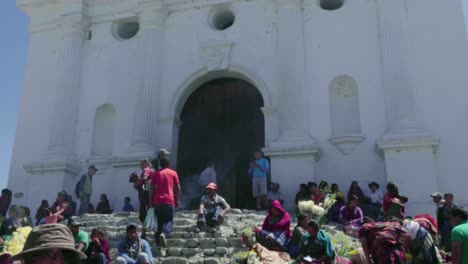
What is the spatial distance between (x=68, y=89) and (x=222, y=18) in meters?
6.07

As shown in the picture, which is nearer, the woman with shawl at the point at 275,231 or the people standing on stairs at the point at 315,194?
the woman with shawl at the point at 275,231

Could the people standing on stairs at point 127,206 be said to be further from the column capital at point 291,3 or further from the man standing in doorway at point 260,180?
the column capital at point 291,3

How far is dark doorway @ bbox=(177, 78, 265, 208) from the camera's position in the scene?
15.0 m

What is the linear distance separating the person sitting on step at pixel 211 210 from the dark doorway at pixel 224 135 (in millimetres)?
4928

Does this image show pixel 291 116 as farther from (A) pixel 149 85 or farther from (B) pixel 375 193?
(A) pixel 149 85

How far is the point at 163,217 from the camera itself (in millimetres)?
8945

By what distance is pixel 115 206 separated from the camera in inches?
597

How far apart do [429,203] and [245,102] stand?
6508mm

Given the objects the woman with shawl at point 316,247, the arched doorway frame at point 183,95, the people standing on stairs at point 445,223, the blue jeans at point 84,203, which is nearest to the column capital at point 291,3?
the arched doorway frame at point 183,95

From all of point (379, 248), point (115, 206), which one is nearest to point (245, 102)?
point (115, 206)

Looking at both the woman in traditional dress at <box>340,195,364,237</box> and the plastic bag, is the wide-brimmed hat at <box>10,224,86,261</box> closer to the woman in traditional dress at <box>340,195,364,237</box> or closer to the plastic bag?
the plastic bag

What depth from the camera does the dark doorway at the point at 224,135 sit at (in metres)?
15.0

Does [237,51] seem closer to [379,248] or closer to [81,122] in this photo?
[81,122]

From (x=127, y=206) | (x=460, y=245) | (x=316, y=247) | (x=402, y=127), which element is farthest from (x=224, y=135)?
(x=460, y=245)
